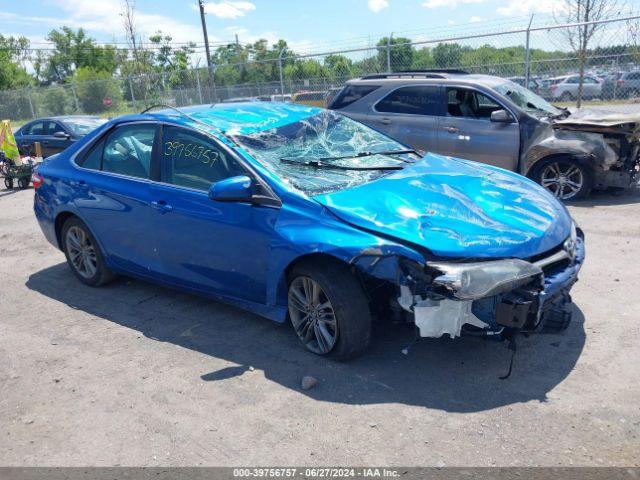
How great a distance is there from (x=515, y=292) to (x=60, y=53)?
7743 cm

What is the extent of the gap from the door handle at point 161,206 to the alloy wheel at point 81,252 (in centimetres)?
122

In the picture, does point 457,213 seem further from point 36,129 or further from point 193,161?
point 36,129

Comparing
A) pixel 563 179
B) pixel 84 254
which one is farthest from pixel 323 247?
pixel 563 179

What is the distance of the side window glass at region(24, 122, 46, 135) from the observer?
13.9m

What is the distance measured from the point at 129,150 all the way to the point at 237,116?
1078mm

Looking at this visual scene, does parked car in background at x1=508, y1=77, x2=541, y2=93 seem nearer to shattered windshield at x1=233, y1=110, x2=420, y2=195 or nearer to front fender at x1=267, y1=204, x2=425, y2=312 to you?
shattered windshield at x1=233, y1=110, x2=420, y2=195

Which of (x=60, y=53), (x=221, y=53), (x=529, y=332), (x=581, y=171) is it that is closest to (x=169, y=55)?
(x=221, y=53)

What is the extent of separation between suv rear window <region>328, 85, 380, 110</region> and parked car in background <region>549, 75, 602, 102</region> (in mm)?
6159

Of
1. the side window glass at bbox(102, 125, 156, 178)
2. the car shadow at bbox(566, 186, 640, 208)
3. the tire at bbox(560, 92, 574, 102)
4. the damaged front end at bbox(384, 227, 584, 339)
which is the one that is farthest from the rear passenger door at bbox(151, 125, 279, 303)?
the tire at bbox(560, 92, 574, 102)

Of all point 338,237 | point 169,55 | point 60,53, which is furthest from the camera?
point 60,53

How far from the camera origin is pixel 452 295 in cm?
332

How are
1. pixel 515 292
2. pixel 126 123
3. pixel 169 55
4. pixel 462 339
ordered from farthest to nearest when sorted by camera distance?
pixel 169 55 → pixel 126 123 → pixel 462 339 → pixel 515 292

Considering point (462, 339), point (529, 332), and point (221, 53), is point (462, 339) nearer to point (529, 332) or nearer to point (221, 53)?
point (529, 332)

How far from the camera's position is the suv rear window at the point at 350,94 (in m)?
9.09
